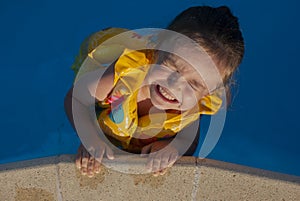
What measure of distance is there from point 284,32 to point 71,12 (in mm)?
2255

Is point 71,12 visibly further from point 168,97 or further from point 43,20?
point 168,97

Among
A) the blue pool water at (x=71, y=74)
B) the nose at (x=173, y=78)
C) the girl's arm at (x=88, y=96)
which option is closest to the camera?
the nose at (x=173, y=78)

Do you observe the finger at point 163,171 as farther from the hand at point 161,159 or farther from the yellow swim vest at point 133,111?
the yellow swim vest at point 133,111

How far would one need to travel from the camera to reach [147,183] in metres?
1.89

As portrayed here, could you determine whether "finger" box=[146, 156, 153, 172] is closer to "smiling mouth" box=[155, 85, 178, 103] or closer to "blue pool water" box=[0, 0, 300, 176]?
"smiling mouth" box=[155, 85, 178, 103]

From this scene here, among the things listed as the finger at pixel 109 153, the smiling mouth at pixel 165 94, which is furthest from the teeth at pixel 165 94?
the finger at pixel 109 153

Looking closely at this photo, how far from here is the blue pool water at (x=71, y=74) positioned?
386 centimetres

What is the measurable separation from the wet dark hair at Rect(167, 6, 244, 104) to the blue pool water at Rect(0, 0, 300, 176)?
6.55ft

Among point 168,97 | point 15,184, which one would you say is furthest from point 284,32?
point 15,184

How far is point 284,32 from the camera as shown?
14.2 ft

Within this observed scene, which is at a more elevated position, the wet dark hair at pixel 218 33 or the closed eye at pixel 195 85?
the wet dark hair at pixel 218 33

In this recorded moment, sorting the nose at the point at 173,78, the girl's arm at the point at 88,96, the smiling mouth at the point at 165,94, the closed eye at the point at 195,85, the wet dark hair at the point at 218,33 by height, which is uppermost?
the wet dark hair at the point at 218,33

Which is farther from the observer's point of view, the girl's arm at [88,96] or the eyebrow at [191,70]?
the girl's arm at [88,96]

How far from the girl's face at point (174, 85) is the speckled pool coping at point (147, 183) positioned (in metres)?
0.27
